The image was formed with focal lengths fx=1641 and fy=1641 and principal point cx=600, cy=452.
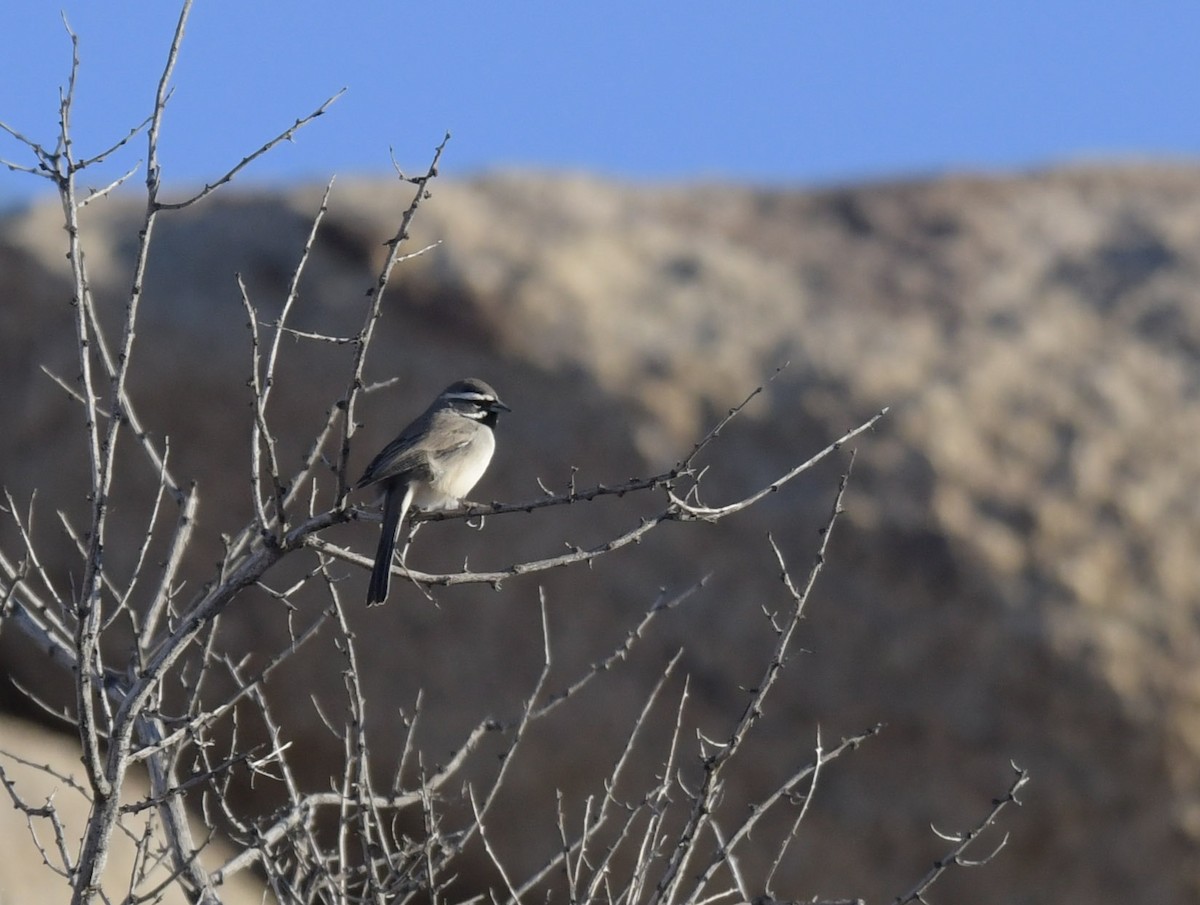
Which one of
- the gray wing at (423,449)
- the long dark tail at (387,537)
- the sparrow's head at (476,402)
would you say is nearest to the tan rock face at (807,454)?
the sparrow's head at (476,402)

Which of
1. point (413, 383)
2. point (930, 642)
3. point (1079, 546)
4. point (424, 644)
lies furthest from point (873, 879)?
point (413, 383)

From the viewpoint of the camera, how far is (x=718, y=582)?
11930 millimetres

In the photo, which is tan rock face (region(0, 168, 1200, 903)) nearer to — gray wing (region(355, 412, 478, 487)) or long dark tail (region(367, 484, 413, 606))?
gray wing (region(355, 412, 478, 487))

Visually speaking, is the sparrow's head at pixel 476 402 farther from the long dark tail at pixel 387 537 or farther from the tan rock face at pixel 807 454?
the tan rock face at pixel 807 454

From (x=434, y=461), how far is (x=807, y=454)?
5580 millimetres

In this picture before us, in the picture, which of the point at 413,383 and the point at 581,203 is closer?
the point at 413,383

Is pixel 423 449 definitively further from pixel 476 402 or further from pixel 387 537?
pixel 476 402

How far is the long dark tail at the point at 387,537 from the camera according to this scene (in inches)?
240

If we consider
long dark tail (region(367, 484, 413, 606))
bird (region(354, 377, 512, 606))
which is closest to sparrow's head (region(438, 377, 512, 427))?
bird (region(354, 377, 512, 606))

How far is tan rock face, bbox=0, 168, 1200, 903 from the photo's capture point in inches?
451

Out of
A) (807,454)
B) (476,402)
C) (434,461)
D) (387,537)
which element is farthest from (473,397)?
(807,454)

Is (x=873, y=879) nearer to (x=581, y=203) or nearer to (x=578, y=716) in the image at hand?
(x=578, y=716)

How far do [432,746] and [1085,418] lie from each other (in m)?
5.47

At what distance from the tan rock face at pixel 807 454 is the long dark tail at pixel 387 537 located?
526 cm
